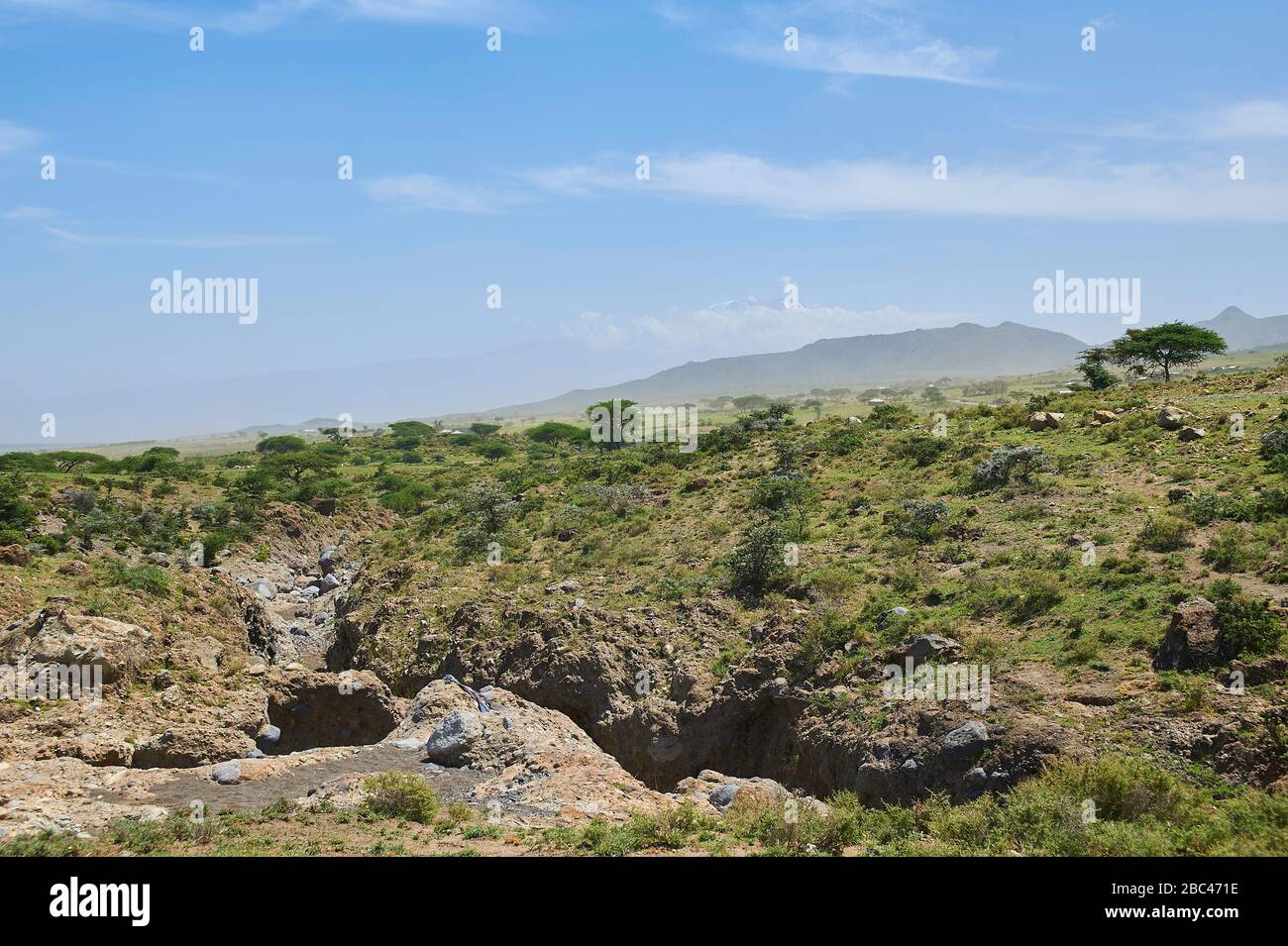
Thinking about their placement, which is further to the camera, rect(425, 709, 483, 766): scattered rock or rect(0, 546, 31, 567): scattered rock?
rect(0, 546, 31, 567): scattered rock

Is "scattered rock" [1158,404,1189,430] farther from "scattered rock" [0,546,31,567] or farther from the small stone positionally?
"scattered rock" [0,546,31,567]

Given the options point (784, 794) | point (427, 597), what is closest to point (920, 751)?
point (784, 794)

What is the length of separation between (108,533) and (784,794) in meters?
26.9

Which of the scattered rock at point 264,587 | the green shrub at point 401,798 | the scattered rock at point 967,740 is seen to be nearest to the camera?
the green shrub at point 401,798

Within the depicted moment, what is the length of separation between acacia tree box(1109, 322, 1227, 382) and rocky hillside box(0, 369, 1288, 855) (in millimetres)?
14120

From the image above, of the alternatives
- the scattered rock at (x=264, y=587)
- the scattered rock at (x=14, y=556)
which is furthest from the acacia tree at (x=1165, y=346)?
the scattered rock at (x=14, y=556)

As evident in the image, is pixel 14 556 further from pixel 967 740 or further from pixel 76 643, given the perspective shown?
pixel 967 740

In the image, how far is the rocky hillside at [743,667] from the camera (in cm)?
1120

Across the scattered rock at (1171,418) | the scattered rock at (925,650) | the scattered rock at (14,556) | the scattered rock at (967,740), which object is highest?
the scattered rock at (1171,418)

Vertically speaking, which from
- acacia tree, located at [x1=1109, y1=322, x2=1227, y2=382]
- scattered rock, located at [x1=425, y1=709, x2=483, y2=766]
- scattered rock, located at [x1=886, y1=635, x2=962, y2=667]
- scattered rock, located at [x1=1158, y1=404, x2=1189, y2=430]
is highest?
acacia tree, located at [x1=1109, y1=322, x2=1227, y2=382]

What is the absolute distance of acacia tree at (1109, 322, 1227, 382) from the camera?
142ft

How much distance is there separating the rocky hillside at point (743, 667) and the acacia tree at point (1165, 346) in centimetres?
1412

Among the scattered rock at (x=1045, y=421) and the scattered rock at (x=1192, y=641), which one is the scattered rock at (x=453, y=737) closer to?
the scattered rock at (x=1192, y=641)

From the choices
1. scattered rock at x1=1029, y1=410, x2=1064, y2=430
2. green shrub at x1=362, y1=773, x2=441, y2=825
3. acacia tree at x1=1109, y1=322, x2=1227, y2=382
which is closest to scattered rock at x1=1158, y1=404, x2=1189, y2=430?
scattered rock at x1=1029, y1=410, x2=1064, y2=430
